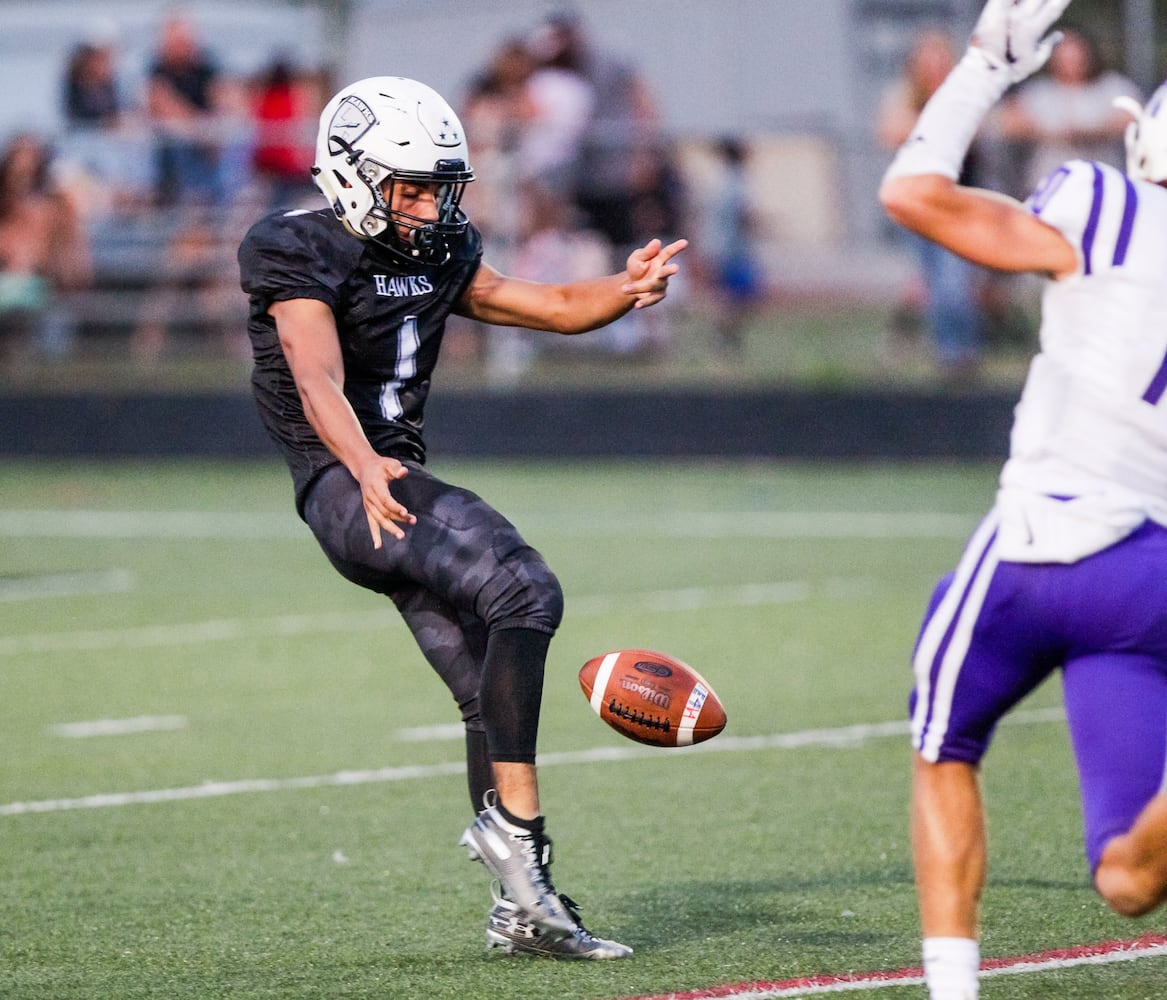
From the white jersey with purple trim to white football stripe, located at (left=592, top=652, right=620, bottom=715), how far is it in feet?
4.42

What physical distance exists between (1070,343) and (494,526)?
1.51 m

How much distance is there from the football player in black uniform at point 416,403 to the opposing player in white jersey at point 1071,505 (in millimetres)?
1160

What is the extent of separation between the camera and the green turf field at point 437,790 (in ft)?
14.7

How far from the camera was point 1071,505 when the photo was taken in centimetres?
352

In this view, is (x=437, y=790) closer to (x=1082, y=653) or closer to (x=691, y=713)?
(x=691, y=713)

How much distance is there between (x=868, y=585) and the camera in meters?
10.4

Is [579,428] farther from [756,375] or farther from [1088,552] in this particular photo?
[1088,552]

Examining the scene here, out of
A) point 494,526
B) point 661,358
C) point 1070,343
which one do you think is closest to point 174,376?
point 661,358

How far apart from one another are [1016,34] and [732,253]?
11.8 meters

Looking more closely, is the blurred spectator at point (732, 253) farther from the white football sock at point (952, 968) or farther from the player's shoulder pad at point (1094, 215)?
the white football sock at point (952, 968)

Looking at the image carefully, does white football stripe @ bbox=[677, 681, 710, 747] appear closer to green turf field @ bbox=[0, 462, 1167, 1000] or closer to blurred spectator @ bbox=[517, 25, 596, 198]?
green turf field @ bbox=[0, 462, 1167, 1000]

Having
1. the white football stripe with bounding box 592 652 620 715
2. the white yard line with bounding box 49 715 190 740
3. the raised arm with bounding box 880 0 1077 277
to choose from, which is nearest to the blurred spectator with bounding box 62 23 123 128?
the white yard line with bounding box 49 715 190 740

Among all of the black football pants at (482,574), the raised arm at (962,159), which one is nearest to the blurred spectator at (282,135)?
the black football pants at (482,574)

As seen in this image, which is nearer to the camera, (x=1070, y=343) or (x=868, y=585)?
(x=1070, y=343)
